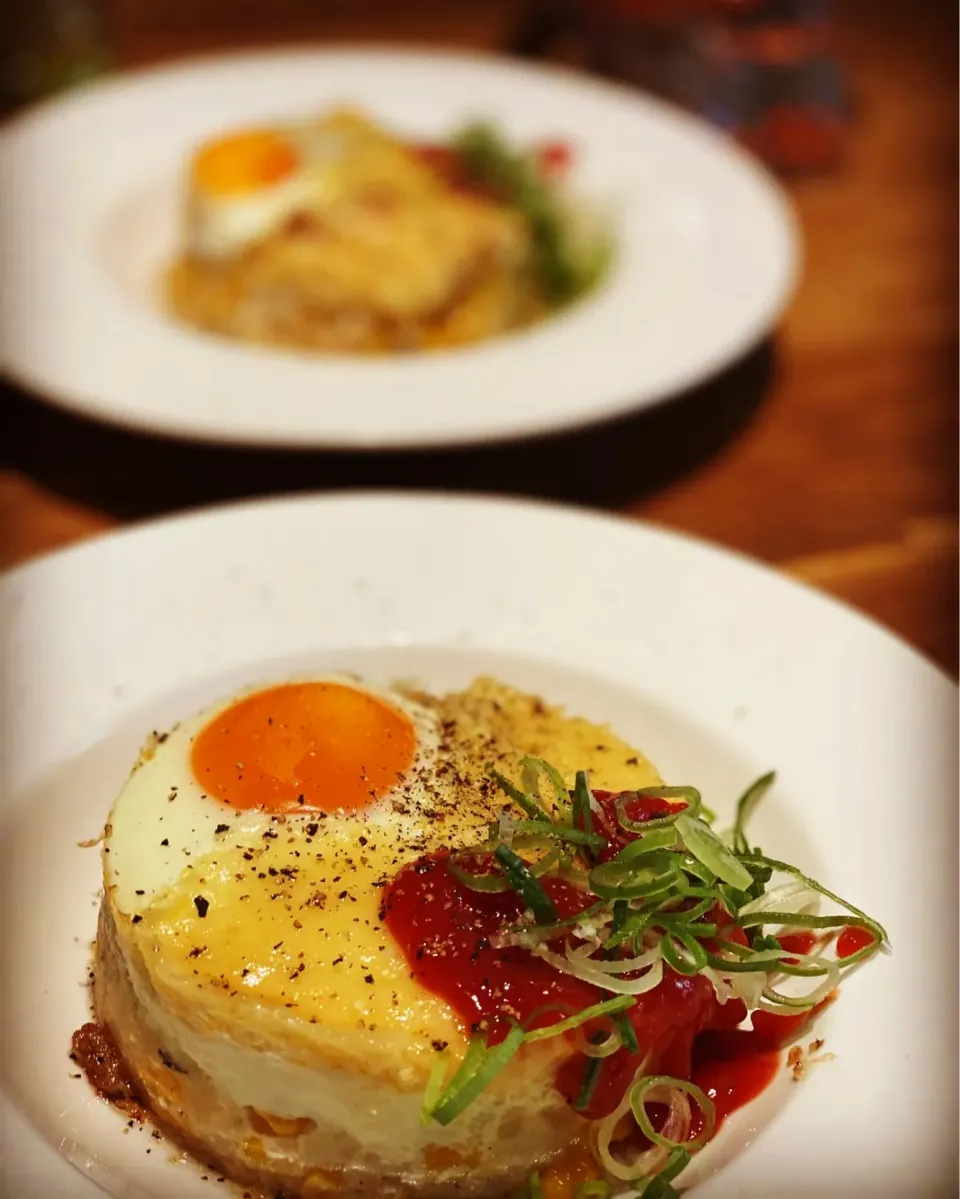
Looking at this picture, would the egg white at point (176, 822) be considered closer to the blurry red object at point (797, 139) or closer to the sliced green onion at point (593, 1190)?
the sliced green onion at point (593, 1190)

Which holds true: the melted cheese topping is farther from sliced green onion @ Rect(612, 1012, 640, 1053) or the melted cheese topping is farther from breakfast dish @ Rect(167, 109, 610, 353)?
breakfast dish @ Rect(167, 109, 610, 353)

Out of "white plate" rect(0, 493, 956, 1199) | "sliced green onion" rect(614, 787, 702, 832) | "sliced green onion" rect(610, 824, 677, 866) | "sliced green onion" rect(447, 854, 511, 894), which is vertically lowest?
"white plate" rect(0, 493, 956, 1199)

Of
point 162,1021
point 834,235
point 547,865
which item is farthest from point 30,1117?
point 834,235

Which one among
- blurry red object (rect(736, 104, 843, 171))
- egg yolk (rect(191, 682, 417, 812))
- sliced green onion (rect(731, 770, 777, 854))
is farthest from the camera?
blurry red object (rect(736, 104, 843, 171))

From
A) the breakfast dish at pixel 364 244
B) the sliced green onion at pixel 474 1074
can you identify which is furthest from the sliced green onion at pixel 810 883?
the breakfast dish at pixel 364 244

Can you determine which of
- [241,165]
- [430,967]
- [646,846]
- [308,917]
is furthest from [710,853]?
[241,165]

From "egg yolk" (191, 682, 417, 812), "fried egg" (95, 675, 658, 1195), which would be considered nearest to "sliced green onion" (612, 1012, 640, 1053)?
"fried egg" (95, 675, 658, 1195)

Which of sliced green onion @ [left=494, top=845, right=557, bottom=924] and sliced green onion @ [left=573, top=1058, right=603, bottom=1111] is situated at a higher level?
sliced green onion @ [left=494, top=845, right=557, bottom=924]
